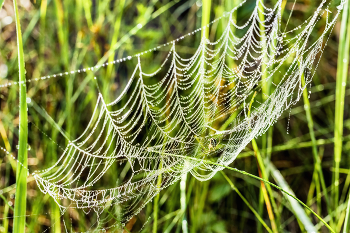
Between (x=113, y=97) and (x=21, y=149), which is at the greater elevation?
(x=113, y=97)

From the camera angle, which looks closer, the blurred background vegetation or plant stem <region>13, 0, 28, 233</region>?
plant stem <region>13, 0, 28, 233</region>

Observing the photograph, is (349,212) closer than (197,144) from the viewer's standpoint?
Yes

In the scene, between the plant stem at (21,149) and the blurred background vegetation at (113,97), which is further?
the blurred background vegetation at (113,97)

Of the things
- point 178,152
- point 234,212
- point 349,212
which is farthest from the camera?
point 234,212

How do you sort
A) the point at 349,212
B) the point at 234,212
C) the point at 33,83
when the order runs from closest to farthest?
the point at 349,212, the point at 234,212, the point at 33,83

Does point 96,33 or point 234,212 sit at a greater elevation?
point 96,33

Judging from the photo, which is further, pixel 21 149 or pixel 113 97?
pixel 113 97

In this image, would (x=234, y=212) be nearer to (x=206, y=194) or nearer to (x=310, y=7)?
(x=206, y=194)

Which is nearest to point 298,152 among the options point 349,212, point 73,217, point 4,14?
point 349,212
